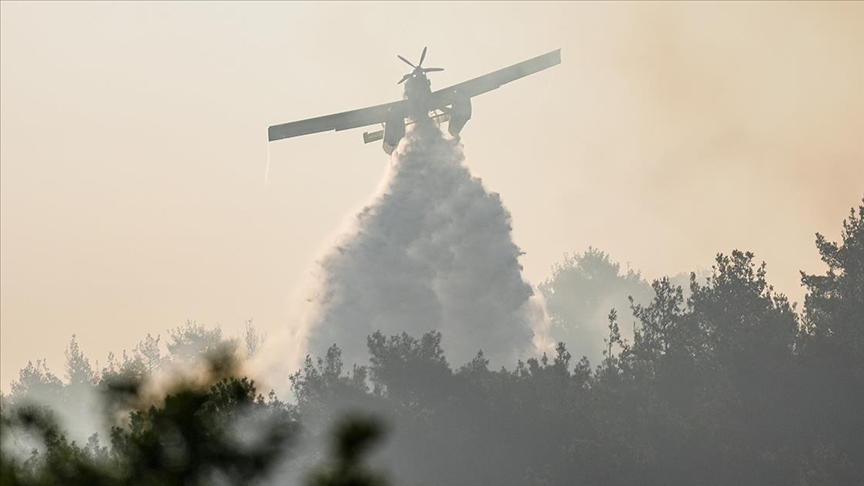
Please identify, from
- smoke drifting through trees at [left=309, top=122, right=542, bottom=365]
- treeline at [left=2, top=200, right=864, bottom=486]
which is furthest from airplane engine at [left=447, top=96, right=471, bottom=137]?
treeline at [left=2, top=200, right=864, bottom=486]

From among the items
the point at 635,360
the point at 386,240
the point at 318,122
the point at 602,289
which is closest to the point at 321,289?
the point at 386,240

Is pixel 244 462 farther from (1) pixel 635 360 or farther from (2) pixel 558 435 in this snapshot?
(1) pixel 635 360

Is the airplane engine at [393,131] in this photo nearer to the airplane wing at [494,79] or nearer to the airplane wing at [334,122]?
the airplane wing at [334,122]

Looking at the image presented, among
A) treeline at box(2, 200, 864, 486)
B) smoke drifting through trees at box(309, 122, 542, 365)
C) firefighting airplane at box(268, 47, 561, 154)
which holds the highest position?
firefighting airplane at box(268, 47, 561, 154)

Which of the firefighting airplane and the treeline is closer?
the treeline

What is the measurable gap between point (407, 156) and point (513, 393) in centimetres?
2016

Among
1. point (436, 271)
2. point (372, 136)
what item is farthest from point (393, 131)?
point (436, 271)

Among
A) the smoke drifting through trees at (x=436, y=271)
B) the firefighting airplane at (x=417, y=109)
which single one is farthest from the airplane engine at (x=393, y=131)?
the smoke drifting through trees at (x=436, y=271)

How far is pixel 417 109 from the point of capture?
80.2 m

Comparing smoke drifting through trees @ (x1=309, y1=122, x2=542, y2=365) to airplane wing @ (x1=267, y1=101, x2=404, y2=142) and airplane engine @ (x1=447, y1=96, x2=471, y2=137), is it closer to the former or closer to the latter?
airplane wing @ (x1=267, y1=101, x2=404, y2=142)

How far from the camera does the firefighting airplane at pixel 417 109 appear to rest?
259 ft

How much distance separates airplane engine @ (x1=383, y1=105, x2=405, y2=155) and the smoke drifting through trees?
788 centimetres

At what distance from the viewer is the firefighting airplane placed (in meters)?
79.0

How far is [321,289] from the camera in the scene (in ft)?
297
